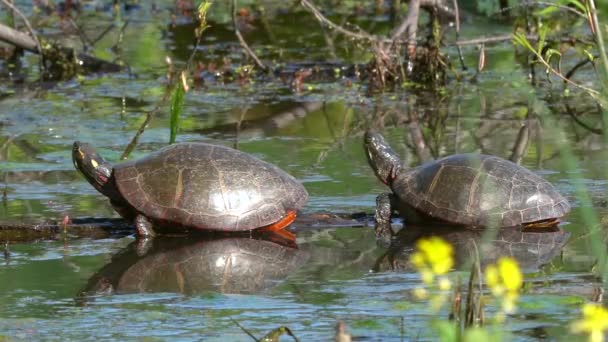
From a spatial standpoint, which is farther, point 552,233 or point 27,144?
point 27,144

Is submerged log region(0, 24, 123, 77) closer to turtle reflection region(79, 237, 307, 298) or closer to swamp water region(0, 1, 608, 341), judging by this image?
swamp water region(0, 1, 608, 341)

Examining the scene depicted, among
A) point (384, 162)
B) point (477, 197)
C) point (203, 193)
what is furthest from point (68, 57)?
point (477, 197)

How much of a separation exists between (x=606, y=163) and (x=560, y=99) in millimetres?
3413

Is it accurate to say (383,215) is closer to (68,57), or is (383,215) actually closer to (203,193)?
(203,193)

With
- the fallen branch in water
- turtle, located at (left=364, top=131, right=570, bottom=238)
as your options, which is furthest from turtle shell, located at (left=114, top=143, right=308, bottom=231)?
the fallen branch in water

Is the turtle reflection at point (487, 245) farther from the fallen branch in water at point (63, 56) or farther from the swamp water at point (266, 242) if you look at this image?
the fallen branch in water at point (63, 56)

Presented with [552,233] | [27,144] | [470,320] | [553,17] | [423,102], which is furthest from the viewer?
[553,17]

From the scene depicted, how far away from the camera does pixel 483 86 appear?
13.2 meters

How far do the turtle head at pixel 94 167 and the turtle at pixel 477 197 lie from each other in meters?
1.69

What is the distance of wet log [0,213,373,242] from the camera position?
7.15 metres

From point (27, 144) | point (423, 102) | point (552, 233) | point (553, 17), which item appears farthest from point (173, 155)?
point (553, 17)

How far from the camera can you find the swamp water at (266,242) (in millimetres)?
5391

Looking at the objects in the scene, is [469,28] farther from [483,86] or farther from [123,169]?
[123,169]

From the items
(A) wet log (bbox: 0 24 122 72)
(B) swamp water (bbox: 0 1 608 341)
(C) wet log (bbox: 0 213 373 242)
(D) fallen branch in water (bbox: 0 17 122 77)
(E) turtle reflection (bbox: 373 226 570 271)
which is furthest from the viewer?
(A) wet log (bbox: 0 24 122 72)
